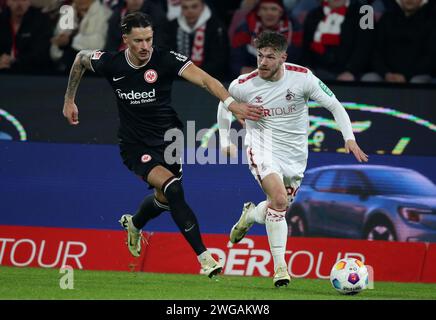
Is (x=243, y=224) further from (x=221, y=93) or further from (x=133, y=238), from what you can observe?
(x=221, y=93)

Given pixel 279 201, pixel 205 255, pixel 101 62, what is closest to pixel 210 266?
pixel 205 255

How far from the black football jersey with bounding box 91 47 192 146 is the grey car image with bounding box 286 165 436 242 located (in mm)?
2748

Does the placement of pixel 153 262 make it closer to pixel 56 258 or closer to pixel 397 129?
pixel 56 258

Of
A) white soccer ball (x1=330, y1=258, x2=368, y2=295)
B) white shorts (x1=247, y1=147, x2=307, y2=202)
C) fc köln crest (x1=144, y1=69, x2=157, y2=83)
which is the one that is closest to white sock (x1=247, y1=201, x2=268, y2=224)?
white shorts (x1=247, y1=147, x2=307, y2=202)

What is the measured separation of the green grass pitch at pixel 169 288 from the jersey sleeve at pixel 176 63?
1917 millimetres

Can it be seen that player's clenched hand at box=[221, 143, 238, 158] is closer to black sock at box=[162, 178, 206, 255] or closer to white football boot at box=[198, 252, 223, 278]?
black sock at box=[162, 178, 206, 255]

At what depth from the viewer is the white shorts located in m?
10.3

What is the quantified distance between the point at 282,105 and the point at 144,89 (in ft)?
4.19

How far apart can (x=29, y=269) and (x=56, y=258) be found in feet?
1.77

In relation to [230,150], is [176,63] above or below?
above

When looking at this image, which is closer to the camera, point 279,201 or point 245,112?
point 245,112

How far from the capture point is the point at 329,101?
1020cm
